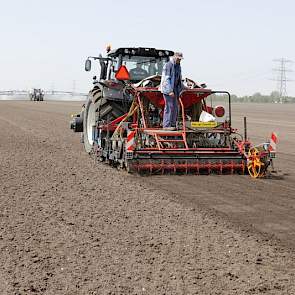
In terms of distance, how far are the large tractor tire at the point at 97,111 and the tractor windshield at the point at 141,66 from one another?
71 cm

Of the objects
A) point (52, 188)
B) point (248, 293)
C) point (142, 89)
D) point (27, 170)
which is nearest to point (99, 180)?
point (52, 188)

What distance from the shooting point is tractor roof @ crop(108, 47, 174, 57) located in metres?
10.1

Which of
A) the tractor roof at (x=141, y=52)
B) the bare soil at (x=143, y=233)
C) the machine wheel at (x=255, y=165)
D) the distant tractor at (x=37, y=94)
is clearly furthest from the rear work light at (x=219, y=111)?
the distant tractor at (x=37, y=94)

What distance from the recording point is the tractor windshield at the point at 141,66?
10.2 metres

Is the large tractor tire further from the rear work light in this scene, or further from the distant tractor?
the distant tractor

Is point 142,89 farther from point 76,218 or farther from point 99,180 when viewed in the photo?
point 76,218

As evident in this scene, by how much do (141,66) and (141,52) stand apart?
0.83 feet

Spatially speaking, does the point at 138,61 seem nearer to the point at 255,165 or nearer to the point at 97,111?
the point at 97,111

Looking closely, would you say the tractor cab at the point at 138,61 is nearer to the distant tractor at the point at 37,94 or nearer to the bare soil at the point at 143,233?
the bare soil at the point at 143,233

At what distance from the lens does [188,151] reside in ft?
26.7

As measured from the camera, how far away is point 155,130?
27.7ft

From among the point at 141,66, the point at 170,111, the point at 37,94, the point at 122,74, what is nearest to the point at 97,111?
the point at 122,74

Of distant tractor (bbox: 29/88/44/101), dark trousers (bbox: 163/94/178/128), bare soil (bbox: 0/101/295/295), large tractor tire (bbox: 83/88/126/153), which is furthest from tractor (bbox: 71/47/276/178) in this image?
distant tractor (bbox: 29/88/44/101)

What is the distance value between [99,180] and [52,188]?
2.75 feet
